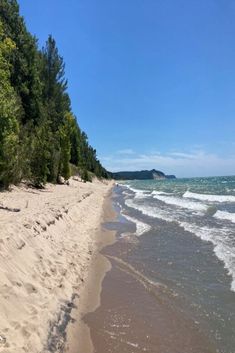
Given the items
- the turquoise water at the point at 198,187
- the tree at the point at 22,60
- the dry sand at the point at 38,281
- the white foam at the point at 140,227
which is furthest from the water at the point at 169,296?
the turquoise water at the point at 198,187

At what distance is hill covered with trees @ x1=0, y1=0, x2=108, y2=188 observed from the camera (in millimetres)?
16703

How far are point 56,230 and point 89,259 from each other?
64.6 inches

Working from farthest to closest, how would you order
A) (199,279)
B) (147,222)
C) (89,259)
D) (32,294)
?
(147,222), (89,259), (199,279), (32,294)

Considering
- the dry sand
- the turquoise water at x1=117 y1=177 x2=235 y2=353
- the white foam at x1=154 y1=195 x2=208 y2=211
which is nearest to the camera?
the dry sand

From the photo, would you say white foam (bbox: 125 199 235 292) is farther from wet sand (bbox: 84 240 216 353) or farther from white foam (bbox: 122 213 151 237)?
wet sand (bbox: 84 240 216 353)

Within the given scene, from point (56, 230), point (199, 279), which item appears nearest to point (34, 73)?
point (56, 230)

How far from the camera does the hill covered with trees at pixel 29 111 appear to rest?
A: 54.8 feet

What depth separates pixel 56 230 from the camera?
12.9 meters

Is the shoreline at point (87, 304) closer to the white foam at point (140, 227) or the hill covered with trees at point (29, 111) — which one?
the white foam at point (140, 227)

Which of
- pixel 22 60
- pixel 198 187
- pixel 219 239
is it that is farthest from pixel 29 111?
pixel 198 187

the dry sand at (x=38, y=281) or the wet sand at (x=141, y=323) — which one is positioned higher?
the dry sand at (x=38, y=281)

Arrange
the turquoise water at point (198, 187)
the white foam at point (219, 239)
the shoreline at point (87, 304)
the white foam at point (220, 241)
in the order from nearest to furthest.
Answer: the shoreline at point (87, 304) → the white foam at point (220, 241) → the white foam at point (219, 239) → the turquoise water at point (198, 187)

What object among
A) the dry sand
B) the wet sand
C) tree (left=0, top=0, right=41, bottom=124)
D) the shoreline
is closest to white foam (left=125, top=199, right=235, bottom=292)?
the wet sand

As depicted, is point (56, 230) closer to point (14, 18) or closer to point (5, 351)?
point (5, 351)
